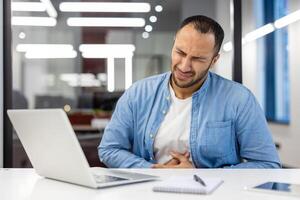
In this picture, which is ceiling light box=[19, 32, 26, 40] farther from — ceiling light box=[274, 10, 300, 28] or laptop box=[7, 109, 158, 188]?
ceiling light box=[274, 10, 300, 28]

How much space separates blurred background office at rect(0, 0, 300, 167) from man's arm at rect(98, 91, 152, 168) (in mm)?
1035

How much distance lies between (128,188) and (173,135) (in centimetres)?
74

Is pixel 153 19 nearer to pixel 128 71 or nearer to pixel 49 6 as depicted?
pixel 128 71

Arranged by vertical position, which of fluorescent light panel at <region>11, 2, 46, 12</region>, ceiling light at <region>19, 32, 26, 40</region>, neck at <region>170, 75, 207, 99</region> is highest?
fluorescent light panel at <region>11, 2, 46, 12</region>

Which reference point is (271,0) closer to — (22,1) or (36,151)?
(22,1)

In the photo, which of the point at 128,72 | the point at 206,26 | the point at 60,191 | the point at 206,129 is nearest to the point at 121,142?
the point at 206,129

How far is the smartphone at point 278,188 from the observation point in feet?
3.37

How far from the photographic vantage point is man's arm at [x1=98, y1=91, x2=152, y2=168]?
5.62ft

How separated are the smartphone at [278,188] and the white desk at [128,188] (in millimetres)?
26

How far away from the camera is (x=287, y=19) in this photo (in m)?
4.35

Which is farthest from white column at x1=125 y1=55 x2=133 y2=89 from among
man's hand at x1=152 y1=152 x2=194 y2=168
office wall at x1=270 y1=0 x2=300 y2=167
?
office wall at x1=270 y1=0 x2=300 y2=167

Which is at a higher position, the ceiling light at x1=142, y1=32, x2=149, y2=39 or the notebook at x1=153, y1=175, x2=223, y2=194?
the ceiling light at x1=142, y1=32, x2=149, y2=39

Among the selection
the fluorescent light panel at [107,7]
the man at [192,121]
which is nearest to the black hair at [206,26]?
the man at [192,121]

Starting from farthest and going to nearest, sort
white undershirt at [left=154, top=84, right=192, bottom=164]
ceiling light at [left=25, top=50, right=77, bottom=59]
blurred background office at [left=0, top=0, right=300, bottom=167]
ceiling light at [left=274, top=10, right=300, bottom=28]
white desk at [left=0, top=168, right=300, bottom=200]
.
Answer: ceiling light at [left=274, top=10, right=300, bottom=28] → ceiling light at [left=25, top=50, right=77, bottom=59] → blurred background office at [left=0, top=0, right=300, bottom=167] → white undershirt at [left=154, top=84, right=192, bottom=164] → white desk at [left=0, top=168, right=300, bottom=200]
